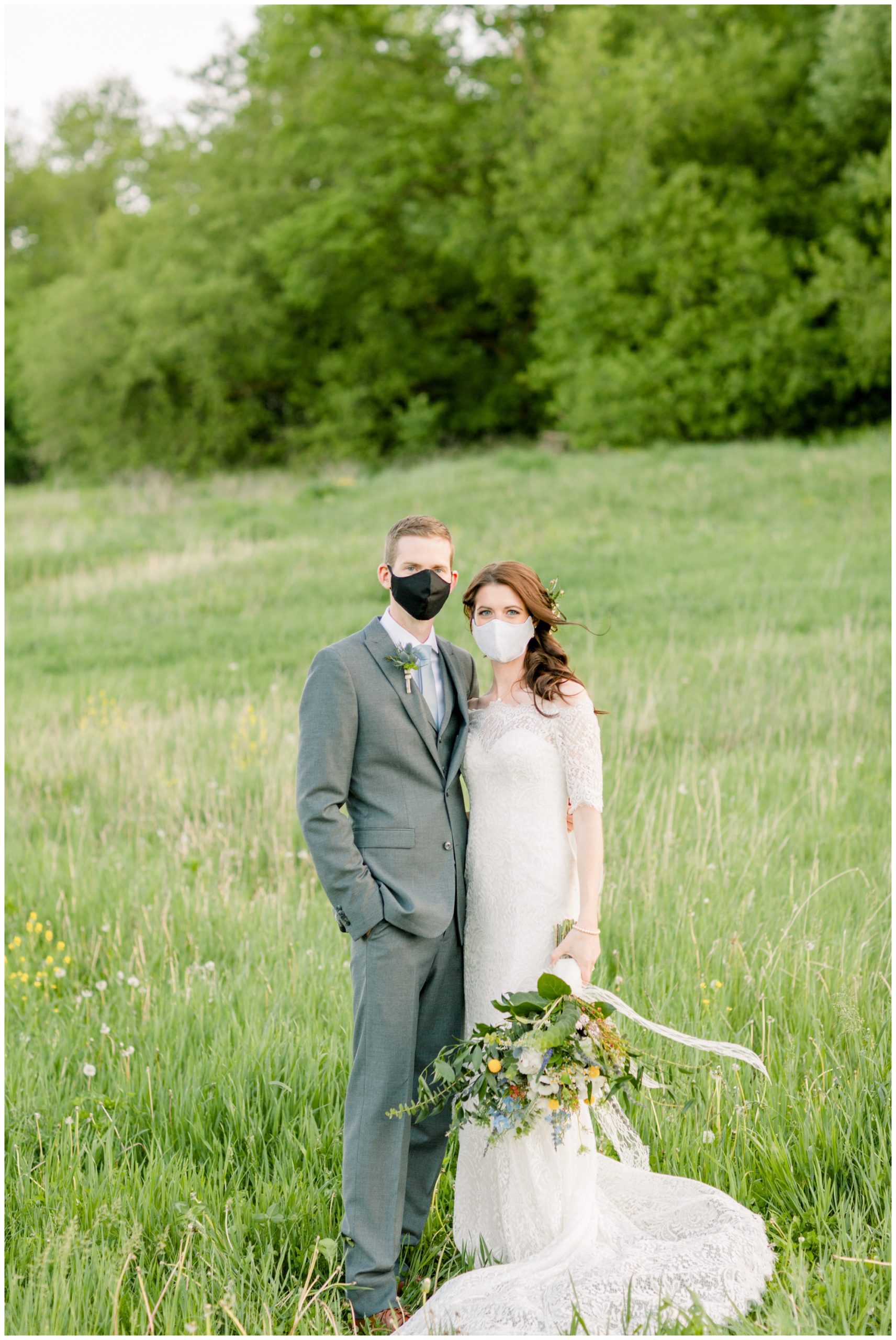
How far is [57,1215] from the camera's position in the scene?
315 centimetres

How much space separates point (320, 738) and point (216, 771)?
421cm

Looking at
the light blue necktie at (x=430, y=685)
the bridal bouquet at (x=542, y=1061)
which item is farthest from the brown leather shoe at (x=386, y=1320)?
the light blue necktie at (x=430, y=685)

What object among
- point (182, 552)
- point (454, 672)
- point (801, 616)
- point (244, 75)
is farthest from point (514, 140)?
point (454, 672)

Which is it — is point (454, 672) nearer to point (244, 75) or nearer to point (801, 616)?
point (801, 616)

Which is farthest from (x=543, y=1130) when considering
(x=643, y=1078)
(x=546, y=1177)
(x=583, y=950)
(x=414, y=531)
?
(x=414, y=531)

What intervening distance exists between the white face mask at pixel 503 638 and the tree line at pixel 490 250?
23.1 m

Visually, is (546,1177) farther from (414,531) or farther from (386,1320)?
(414,531)

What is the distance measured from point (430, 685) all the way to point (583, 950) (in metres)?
0.92

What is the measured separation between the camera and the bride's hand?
3049mm

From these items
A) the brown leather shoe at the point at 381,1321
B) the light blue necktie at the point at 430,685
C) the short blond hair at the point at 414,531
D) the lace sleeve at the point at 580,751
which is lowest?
the brown leather shoe at the point at 381,1321

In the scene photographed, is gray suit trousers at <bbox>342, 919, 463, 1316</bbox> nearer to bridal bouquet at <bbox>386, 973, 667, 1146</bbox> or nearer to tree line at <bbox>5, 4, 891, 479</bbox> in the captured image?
bridal bouquet at <bbox>386, 973, 667, 1146</bbox>

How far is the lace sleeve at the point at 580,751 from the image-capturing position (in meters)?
3.13

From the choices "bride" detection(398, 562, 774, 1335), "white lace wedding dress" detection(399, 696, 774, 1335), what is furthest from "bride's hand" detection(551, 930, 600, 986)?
"white lace wedding dress" detection(399, 696, 774, 1335)

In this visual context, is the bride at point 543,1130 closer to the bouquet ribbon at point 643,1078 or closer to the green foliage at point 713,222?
the bouquet ribbon at point 643,1078
